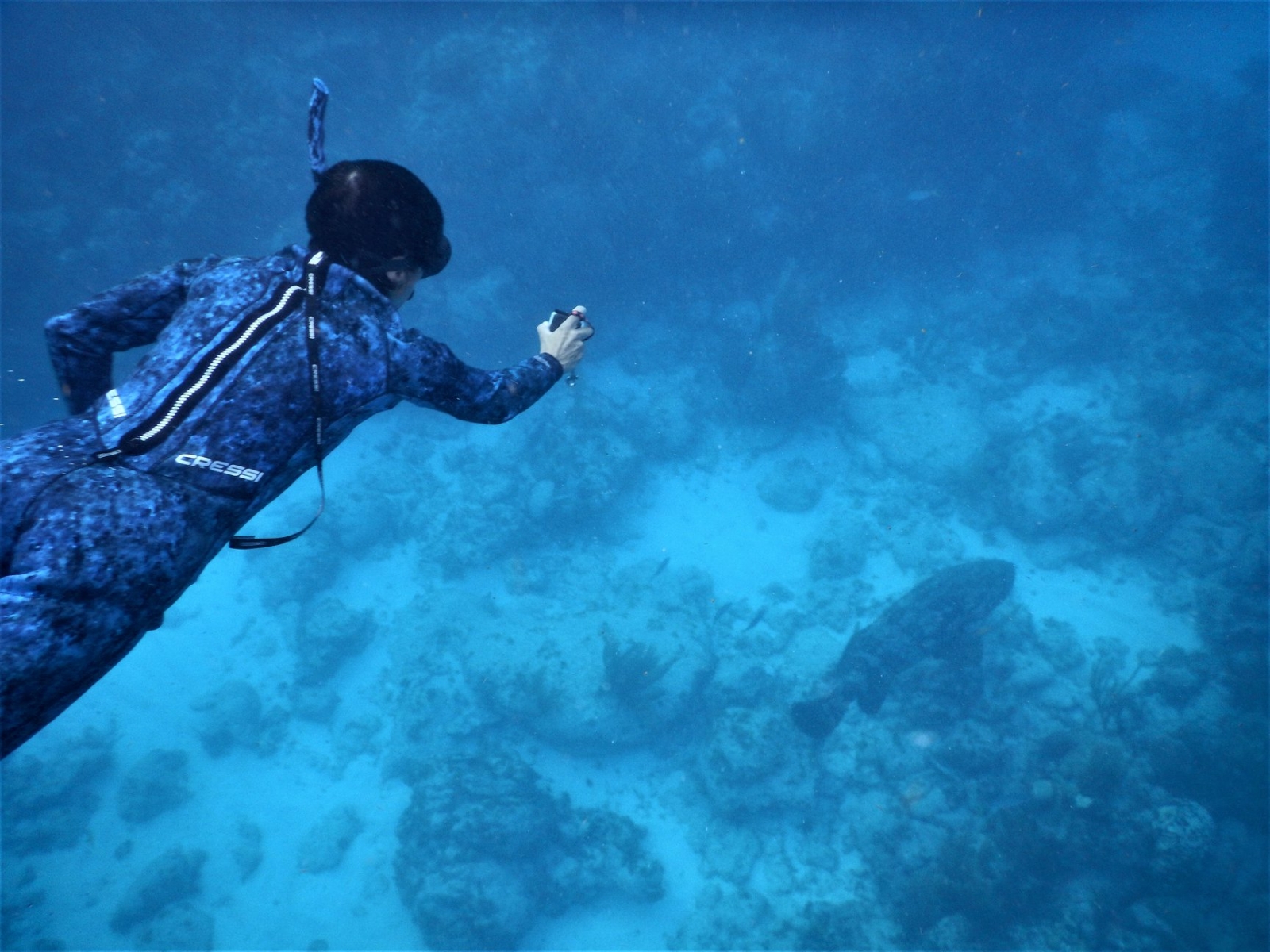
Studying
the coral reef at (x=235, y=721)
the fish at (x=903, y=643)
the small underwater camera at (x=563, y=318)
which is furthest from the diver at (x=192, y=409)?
the coral reef at (x=235, y=721)

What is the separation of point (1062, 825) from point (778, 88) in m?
23.3

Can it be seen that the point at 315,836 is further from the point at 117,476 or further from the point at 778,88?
the point at 778,88

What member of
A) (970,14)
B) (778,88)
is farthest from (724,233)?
(970,14)

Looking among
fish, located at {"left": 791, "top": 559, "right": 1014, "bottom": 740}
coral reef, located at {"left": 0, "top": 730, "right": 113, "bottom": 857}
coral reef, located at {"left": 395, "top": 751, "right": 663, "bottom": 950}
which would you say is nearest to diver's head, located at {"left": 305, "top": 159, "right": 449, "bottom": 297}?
coral reef, located at {"left": 395, "top": 751, "right": 663, "bottom": 950}

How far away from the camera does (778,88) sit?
20.6 metres

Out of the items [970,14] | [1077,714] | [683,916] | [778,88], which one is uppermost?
[970,14]

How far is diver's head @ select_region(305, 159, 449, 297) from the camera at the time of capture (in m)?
2.07

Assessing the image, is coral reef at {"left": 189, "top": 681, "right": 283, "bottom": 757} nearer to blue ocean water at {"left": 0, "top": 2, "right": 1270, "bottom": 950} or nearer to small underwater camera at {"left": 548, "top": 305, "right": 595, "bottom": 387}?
blue ocean water at {"left": 0, "top": 2, "right": 1270, "bottom": 950}

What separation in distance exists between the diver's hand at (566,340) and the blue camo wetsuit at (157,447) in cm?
66

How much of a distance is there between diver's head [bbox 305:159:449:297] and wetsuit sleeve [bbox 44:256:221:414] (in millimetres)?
514

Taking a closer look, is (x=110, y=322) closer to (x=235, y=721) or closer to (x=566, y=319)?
(x=566, y=319)

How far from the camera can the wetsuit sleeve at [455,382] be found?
87.2 inches

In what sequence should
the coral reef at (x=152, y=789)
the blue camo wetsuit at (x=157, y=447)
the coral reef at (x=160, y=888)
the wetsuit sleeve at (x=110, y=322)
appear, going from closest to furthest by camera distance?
the blue camo wetsuit at (x=157, y=447) → the wetsuit sleeve at (x=110, y=322) → the coral reef at (x=160, y=888) → the coral reef at (x=152, y=789)

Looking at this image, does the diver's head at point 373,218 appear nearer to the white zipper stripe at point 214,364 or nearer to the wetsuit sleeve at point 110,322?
the white zipper stripe at point 214,364
